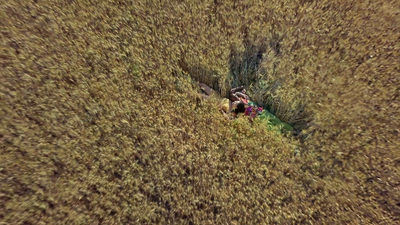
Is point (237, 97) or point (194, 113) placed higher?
point (237, 97)

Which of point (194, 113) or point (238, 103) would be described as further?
point (238, 103)

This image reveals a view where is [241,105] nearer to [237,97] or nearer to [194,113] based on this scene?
[237,97]

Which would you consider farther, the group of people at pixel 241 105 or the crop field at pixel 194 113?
the group of people at pixel 241 105

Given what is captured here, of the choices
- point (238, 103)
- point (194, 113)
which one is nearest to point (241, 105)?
point (238, 103)

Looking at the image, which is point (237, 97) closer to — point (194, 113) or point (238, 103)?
point (238, 103)

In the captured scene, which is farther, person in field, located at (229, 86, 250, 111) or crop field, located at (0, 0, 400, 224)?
person in field, located at (229, 86, 250, 111)

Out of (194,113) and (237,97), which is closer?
(194,113)

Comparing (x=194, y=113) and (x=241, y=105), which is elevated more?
(x=241, y=105)

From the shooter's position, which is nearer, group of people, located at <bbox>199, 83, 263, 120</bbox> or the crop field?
the crop field

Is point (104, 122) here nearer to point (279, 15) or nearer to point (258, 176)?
point (258, 176)
